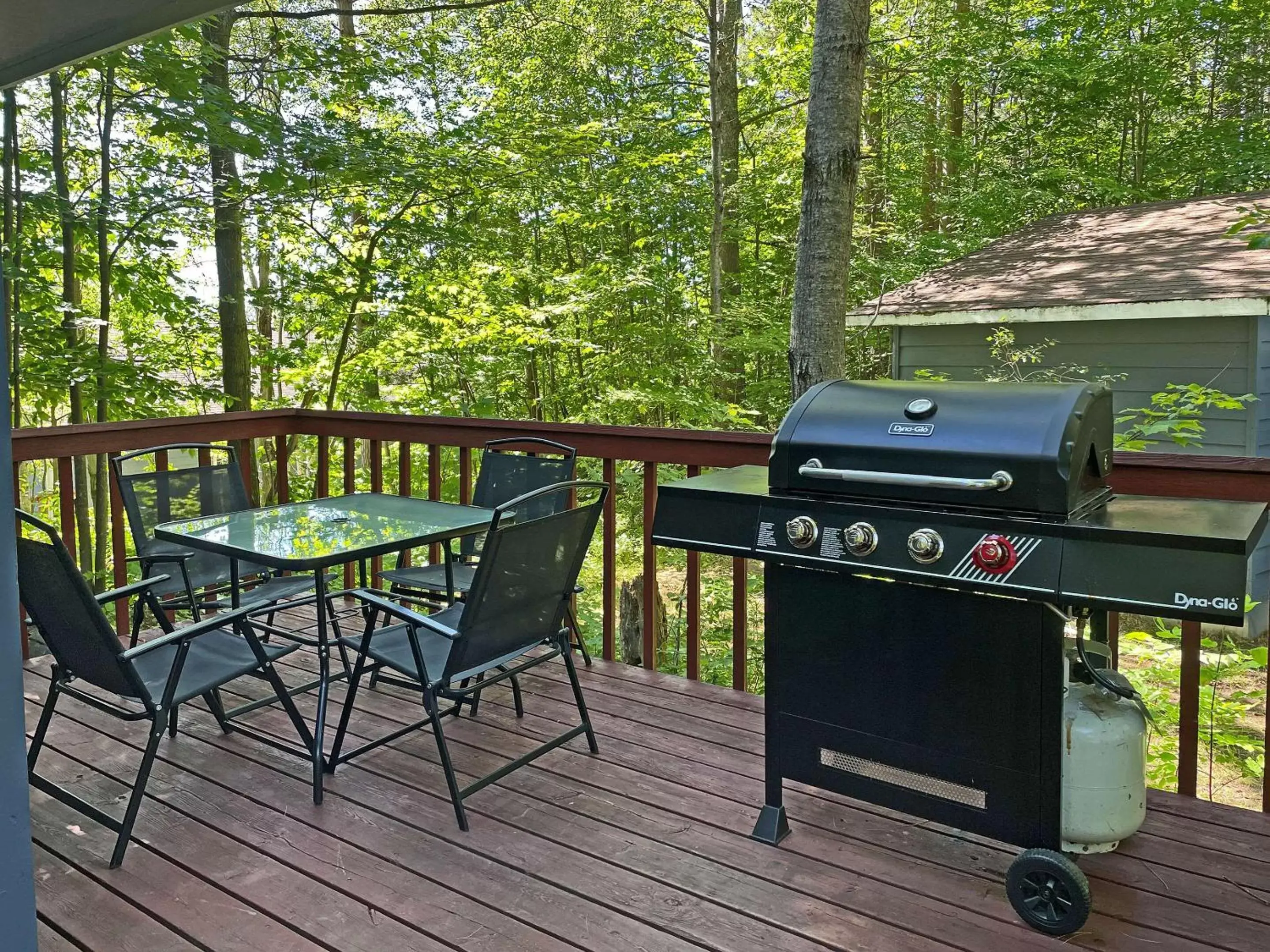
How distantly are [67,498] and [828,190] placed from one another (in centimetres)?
353

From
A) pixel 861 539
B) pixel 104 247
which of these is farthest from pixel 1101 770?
pixel 104 247

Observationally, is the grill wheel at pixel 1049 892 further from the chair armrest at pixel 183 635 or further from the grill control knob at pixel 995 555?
the chair armrest at pixel 183 635

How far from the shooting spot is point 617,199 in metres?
9.34

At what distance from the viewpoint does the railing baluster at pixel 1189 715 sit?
253cm

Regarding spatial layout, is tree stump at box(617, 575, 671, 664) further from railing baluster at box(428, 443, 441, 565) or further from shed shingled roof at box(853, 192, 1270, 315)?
shed shingled roof at box(853, 192, 1270, 315)

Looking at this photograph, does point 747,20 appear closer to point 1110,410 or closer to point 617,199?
point 617,199

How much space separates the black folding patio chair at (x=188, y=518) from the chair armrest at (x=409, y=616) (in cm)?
81

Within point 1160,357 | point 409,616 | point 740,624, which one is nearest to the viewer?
point 409,616

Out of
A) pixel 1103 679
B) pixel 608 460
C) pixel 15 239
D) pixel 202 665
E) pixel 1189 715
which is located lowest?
pixel 1189 715

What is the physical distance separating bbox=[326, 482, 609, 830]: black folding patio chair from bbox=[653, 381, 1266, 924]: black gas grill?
0.43 meters

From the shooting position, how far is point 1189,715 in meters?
2.58

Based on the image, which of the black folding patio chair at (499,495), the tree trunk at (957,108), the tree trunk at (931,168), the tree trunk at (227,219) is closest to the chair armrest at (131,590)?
the black folding patio chair at (499,495)

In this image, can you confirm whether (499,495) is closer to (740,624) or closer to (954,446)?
(740,624)

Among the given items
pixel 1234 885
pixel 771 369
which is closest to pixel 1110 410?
pixel 1234 885
